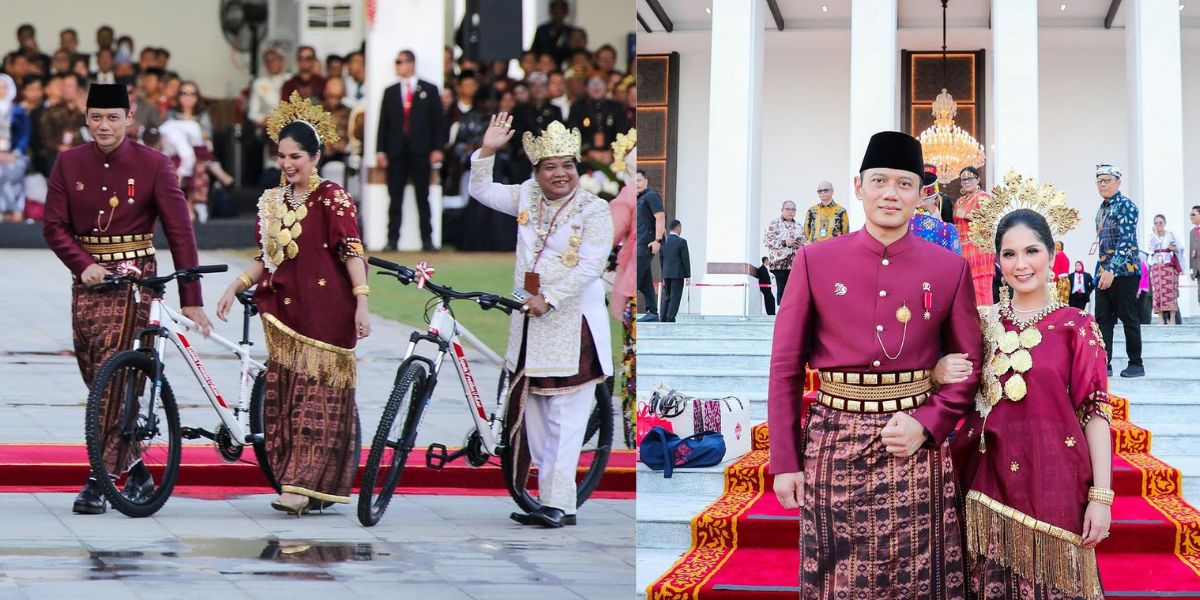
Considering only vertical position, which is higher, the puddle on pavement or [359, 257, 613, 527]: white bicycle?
[359, 257, 613, 527]: white bicycle

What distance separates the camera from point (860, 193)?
2510 mm

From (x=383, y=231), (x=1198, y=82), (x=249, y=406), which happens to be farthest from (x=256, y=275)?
(x=1198, y=82)

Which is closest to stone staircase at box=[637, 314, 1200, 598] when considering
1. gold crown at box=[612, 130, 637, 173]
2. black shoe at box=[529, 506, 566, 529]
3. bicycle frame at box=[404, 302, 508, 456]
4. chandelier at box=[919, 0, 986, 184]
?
black shoe at box=[529, 506, 566, 529]

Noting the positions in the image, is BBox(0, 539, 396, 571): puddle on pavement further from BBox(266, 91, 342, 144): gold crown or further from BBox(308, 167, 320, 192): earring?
BBox(266, 91, 342, 144): gold crown

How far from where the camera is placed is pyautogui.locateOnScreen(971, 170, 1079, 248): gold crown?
2.75m

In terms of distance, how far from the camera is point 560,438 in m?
4.03

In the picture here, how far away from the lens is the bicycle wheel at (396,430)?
149 inches

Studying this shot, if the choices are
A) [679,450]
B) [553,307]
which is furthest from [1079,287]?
[553,307]

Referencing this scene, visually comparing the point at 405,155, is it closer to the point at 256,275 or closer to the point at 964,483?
the point at 256,275

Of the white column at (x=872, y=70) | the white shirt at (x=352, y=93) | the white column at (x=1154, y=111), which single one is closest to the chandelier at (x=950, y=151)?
the white column at (x=1154, y=111)

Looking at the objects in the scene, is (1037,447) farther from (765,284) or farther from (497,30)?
(765,284)

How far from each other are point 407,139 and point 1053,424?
2.69 m

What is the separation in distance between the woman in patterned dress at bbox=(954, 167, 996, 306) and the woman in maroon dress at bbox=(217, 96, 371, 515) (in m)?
3.05

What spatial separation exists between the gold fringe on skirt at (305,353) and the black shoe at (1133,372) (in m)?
3.91
